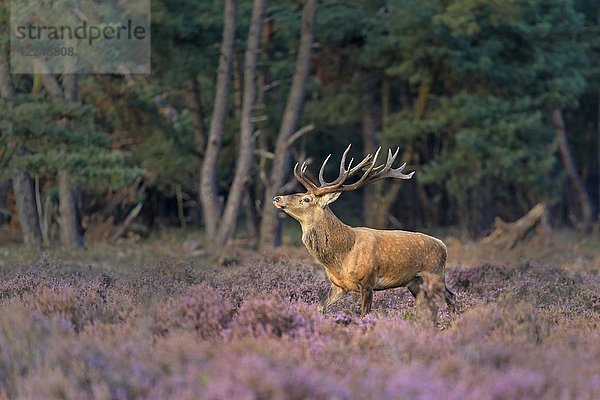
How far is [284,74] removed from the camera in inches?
1015

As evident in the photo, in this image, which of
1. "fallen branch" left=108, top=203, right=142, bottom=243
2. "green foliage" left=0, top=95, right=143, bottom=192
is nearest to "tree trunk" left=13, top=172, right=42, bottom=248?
"green foliage" left=0, top=95, right=143, bottom=192

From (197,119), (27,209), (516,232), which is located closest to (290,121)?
(197,119)

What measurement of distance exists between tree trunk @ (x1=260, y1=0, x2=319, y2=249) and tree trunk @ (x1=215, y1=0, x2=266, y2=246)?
65cm

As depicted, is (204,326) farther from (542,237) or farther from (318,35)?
(318,35)

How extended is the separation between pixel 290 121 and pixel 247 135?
3.37 feet

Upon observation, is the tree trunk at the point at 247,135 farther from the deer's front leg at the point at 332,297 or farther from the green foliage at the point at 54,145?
the deer's front leg at the point at 332,297

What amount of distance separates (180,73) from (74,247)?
18.3ft

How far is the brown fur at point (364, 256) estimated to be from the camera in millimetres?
9984

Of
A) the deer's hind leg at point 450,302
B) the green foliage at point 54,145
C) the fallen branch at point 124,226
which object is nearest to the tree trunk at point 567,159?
the fallen branch at point 124,226

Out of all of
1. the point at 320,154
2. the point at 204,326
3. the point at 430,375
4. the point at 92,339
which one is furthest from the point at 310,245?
the point at 320,154

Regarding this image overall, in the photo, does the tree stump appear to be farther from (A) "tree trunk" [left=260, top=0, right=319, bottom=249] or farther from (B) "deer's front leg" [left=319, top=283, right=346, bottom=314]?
(B) "deer's front leg" [left=319, top=283, right=346, bottom=314]

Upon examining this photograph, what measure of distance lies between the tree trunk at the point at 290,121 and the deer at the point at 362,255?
11543 mm

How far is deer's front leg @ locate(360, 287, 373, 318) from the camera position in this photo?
972 centimetres

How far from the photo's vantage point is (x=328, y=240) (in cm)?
1009
